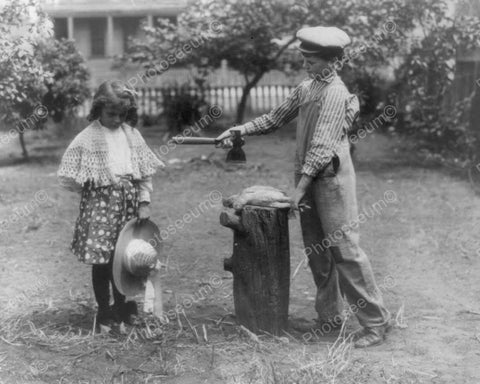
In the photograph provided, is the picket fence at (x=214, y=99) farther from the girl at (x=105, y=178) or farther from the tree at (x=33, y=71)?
the girl at (x=105, y=178)

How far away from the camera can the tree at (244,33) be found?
12.1 m

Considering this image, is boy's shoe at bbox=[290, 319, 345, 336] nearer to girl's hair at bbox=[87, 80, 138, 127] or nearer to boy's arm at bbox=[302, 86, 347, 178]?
boy's arm at bbox=[302, 86, 347, 178]

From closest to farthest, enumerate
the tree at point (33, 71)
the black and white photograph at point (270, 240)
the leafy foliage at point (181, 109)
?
the black and white photograph at point (270, 240), the tree at point (33, 71), the leafy foliage at point (181, 109)

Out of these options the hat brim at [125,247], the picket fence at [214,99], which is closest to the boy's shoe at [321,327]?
the hat brim at [125,247]

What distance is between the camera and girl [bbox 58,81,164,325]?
4.73 meters

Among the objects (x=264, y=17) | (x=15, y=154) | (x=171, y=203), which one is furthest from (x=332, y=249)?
(x=15, y=154)

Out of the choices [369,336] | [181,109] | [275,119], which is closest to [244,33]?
[181,109]

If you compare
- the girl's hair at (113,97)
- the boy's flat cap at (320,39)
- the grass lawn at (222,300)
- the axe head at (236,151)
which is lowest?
the grass lawn at (222,300)

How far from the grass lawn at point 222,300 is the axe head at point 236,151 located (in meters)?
1.13

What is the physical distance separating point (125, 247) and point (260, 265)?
871 millimetres

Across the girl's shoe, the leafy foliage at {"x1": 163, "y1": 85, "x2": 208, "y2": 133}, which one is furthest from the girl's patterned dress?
the leafy foliage at {"x1": 163, "y1": 85, "x2": 208, "y2": 133}

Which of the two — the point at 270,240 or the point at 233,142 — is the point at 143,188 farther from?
the point at 270,240

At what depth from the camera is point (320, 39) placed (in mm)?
4527

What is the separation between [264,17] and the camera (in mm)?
13602
